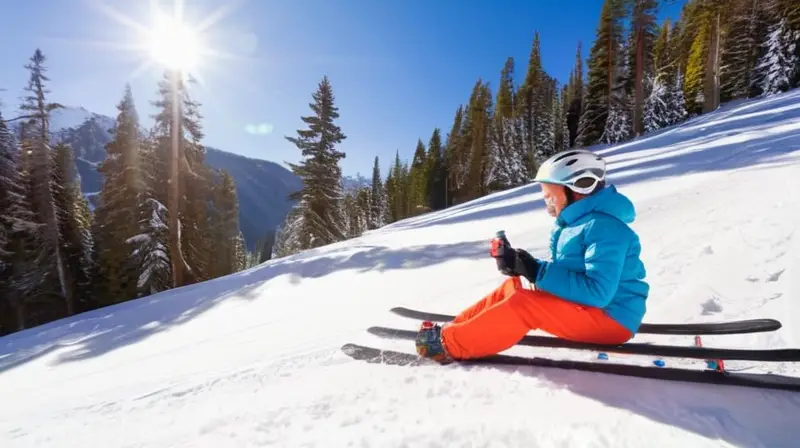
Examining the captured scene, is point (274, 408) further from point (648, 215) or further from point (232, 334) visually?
→ point (648, 215)

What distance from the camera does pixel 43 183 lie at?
21.0 meters

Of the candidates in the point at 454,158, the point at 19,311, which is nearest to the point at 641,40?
the point at 454,158

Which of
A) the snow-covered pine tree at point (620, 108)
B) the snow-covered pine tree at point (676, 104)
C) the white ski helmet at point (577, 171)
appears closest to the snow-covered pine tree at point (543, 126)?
the snow-covered pine tree at point (676, 104)

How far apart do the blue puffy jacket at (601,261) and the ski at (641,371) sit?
318mm

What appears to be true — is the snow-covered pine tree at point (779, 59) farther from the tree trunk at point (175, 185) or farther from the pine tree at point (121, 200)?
the pine tree at point (121, 200)

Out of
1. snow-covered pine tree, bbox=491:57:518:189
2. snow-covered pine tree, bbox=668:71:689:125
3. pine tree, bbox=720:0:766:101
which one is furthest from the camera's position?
snow-covered pine tree, bbox=491:57:518:189

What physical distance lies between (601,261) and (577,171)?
720 mm

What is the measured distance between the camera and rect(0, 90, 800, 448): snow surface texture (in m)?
2.22

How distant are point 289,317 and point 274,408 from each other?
3295mm

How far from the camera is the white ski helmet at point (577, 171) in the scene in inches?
110

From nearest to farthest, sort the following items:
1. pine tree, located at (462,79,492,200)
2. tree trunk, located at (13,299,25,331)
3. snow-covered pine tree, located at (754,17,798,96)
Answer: tree trunk, located at (13,299,25,331), snow-covered pine tree, located at (754,17,798,96), pine tree, located at (462,79,492,200)

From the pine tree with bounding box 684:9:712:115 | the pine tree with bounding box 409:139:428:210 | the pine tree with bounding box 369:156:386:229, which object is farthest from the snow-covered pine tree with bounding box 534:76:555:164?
the pine tree with bounding box 369:156:386:229

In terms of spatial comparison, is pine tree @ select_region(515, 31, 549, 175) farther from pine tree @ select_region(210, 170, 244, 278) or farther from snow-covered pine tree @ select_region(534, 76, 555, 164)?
pine tree @ select_region(210, 170, 244, 278)

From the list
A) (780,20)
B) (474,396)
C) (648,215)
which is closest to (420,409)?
(474,396)
